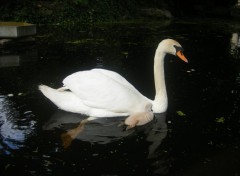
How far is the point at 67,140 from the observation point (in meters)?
5.07

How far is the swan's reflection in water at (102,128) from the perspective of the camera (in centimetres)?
518

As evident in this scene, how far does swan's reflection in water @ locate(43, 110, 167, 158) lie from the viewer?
5184mm

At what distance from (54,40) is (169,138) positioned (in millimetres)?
9082

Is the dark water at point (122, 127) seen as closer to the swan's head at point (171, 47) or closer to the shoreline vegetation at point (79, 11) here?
the swan's head at point (171, 47)

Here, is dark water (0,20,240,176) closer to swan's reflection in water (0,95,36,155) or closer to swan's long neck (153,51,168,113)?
swan's reflection in water (0,95,36,155)

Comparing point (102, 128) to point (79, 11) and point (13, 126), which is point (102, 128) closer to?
point (13, 126)

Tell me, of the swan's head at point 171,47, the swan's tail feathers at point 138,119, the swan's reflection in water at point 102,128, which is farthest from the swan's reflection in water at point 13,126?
the swan's head at point 171,47

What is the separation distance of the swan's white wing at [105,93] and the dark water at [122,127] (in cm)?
28

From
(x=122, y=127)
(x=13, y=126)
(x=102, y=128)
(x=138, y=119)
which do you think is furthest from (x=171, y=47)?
(x=13, y=126)

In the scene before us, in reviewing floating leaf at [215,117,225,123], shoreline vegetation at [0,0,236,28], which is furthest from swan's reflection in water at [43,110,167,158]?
shoreline vegetation at [0,0,236,28]

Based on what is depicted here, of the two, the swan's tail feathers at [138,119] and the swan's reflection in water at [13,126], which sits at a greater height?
the swan's tail feathers at [138,119]

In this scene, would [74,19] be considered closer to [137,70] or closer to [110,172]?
[137,70]

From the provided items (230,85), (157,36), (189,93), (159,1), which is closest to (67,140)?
(189,93)

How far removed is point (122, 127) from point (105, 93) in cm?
55
